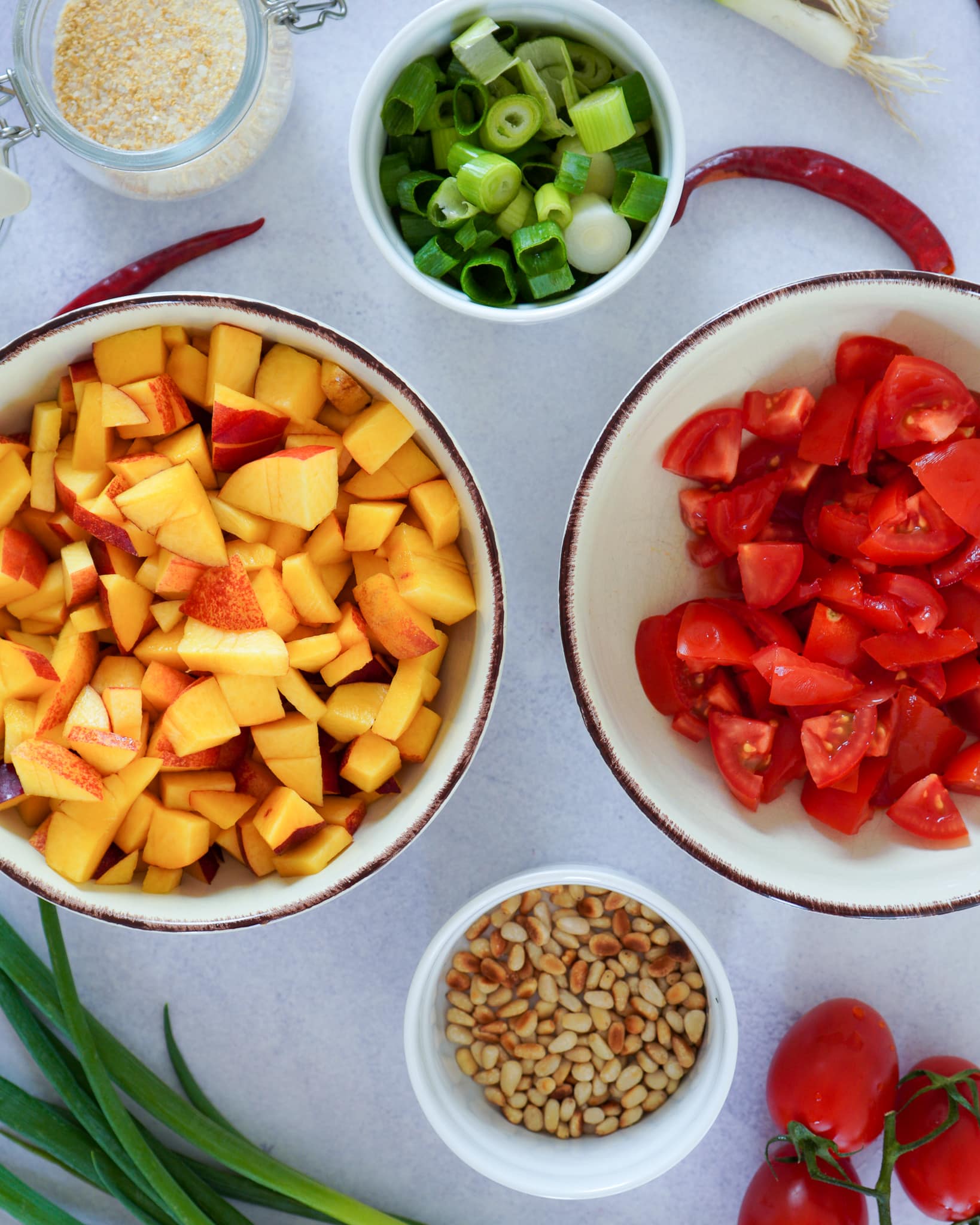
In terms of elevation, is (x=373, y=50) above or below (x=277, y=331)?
above

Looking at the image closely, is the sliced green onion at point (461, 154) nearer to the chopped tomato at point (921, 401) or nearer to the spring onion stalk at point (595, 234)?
the spring onion stalk at point (595, 234)

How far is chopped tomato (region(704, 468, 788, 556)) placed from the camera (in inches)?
48.9

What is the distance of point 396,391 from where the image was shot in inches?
45.2

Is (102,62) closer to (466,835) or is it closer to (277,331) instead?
(277,331)

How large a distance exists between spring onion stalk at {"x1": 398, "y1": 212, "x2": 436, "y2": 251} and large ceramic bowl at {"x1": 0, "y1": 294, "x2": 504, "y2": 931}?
0.24m

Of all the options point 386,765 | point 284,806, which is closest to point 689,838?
point 386,765

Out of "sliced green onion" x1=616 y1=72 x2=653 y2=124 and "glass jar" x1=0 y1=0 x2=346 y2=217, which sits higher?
"sliced green onion" x1=616 y1=72 x2=653 y2=124

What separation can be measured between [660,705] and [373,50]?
1.03 m

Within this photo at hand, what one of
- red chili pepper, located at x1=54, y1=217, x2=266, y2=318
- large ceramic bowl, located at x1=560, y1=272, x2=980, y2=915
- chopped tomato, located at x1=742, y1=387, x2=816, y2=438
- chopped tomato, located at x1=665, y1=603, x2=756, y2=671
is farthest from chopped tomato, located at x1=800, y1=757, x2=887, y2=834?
red chili pepper, located at x1=54, y1=217, x2=266, y2=318

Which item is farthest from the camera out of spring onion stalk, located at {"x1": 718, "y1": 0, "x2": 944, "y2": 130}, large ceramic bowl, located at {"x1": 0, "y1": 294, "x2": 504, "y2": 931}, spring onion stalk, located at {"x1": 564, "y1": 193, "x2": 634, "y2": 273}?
spring onion stalk, located at {"x1": 718, "y1": 0, "x2": 944, "y2": 130}

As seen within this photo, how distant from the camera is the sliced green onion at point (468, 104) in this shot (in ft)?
4.07

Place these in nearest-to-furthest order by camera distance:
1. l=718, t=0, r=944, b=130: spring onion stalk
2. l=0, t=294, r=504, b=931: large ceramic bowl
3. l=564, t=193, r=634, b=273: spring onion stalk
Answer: l=0, t=294, r=504, b=931: large ceramic bowl → l=564, t=193, r=634, b=273: spring onion stalk → l=718, t=0, r=944, b=130: spring onion stalk

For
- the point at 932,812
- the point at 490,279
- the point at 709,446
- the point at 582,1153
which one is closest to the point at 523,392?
the point at 490,279

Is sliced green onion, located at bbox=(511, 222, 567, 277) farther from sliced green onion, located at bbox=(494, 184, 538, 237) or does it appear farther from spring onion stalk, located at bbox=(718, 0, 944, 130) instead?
spring onion stalk, located at bbox=(718, 0, 944, 130)
